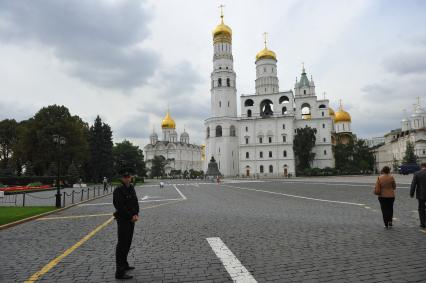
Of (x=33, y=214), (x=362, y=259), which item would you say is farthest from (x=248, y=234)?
(x=33, y=214)

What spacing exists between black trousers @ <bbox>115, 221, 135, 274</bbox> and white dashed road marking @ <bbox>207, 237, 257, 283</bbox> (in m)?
1.73

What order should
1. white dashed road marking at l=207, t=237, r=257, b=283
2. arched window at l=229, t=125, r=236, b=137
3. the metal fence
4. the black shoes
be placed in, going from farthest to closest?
arched window at l=229, t=125, r=236, b=137 < the metal fence < the black shoes < white dashed road marking at l=207, t=237, r=257, b=283

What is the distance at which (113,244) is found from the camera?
26.1 ft

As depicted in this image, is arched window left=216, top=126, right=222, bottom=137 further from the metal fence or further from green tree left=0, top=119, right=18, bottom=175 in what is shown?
the metal fence

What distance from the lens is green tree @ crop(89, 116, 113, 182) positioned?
60000mm

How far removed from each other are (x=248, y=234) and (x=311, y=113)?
7863 cm

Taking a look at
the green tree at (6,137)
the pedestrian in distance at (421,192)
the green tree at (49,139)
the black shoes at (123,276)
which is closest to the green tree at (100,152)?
the green tree at (49,139)

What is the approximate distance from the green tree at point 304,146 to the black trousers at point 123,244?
242ft

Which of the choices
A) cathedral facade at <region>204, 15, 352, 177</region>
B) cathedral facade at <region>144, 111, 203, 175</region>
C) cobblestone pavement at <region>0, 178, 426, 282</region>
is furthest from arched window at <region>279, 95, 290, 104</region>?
cobblestone pavement at <region>0, 178, 426, 282</region>

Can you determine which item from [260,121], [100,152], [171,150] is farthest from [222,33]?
[171,150]

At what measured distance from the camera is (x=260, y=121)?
262ft

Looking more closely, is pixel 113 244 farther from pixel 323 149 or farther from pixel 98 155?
pixel 323 149

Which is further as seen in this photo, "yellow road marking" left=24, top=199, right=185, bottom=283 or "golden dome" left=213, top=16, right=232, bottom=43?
"golden dome" left=213, top=16, right=232, bottom=43

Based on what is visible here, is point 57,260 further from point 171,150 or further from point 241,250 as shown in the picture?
point 171,150
